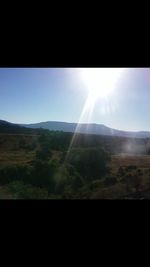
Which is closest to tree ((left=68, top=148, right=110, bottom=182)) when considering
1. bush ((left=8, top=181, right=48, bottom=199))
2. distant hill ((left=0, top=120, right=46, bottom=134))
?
bush ((left=8, top=181, right=48, bottom=199))

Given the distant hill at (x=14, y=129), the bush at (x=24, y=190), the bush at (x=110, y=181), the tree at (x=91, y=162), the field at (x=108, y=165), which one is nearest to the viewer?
the bush at (x=24, y=190)

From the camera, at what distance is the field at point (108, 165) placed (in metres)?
12.8

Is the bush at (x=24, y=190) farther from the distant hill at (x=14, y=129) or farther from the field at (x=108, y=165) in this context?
the distant hill at (x=14, y=129)

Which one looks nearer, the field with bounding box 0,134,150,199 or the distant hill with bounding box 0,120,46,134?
the field with bounding box 0,134,150,199

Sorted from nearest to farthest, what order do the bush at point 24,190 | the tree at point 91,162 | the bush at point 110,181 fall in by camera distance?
the bush at point 24,190 < the bush at point 110,181 < the tree at point 91,162

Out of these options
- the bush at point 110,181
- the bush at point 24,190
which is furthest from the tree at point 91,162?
the bush at point 24,190

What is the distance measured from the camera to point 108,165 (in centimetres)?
1570

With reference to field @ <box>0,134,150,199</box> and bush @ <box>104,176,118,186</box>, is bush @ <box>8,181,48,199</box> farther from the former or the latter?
bush @ <box>104,176,118,186</box>

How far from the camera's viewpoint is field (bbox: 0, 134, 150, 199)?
41.8 feet

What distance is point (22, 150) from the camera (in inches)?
730

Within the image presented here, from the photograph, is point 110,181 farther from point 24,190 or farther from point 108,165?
point 24,190

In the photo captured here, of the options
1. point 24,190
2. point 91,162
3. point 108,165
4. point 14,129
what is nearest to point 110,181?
point 108,165

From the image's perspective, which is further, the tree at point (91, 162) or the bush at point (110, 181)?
the tree at point (91, 162)
